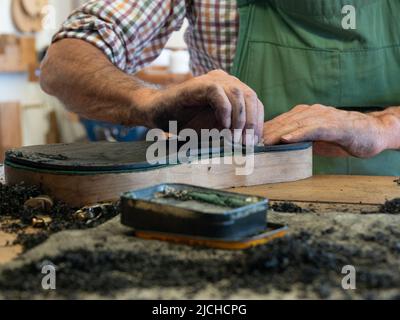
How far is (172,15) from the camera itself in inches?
61.2

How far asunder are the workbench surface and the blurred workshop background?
2448 mm

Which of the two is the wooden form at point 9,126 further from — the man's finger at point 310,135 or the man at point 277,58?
the man's finger at point 310,135

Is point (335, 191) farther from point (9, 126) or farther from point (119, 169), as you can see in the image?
point (9, 126)

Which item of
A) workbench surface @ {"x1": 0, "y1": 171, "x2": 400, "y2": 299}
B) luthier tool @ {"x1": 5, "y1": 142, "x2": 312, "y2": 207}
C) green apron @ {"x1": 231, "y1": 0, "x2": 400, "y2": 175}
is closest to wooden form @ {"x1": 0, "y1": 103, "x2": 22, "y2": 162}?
green apron @ {"x1": 231, "y1": 0, "x2": 400, "y2": 175}

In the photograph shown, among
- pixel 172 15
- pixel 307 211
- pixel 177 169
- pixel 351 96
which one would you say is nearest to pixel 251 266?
pixel 307 211

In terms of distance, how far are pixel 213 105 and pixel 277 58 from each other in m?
0.47

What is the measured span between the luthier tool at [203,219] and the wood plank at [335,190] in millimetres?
267

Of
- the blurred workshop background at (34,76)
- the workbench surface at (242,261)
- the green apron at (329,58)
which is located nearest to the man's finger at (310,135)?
the green apron at (329,58)

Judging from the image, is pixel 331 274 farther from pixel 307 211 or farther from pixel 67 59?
pixel 67 59

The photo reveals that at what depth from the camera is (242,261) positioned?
0.59 meters

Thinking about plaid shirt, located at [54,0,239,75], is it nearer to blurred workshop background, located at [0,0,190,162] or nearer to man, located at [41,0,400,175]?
man, located at [41,0,400,175]

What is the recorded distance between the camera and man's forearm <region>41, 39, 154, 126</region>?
1.25 m

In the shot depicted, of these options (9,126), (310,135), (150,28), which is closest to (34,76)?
(9,126)

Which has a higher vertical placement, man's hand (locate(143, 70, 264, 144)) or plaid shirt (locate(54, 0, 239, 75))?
plaid shirt (locate(54, 0, 239, 75))
